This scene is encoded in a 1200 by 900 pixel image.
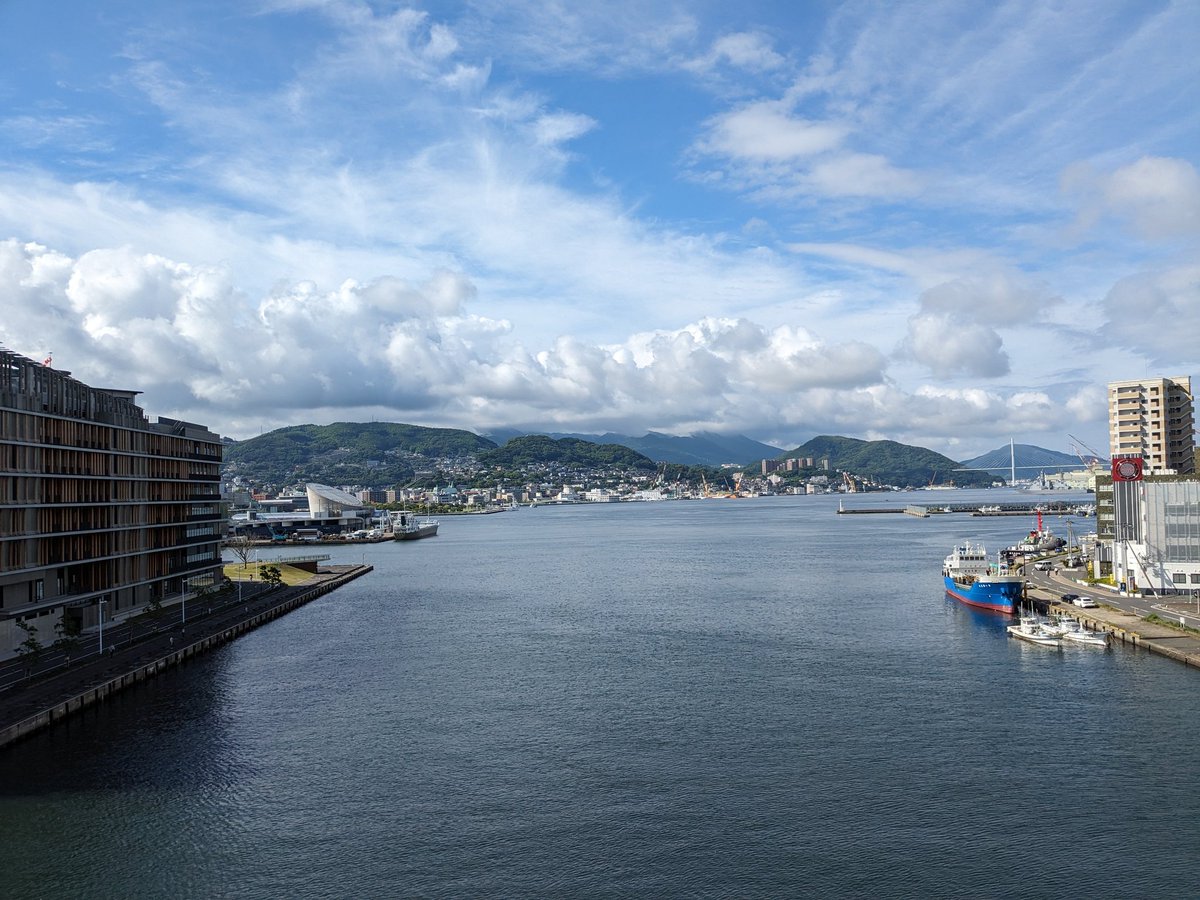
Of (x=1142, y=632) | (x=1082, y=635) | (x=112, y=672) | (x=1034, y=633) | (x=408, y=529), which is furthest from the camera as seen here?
(x=408, y=529)

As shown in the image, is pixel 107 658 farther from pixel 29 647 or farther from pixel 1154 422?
pixel 1154 422

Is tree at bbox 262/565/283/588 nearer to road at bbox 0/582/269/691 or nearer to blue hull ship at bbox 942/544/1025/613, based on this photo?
road at bbox 0/582/269/691

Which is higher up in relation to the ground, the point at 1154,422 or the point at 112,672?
the point at 1154,422

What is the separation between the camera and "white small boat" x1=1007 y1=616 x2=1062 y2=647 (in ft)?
154

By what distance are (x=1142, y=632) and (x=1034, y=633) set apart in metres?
5.38

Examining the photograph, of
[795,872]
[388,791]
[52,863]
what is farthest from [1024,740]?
[52,863]

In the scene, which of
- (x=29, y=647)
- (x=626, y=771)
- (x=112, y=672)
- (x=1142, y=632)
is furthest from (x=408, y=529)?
(x=626, y=771)

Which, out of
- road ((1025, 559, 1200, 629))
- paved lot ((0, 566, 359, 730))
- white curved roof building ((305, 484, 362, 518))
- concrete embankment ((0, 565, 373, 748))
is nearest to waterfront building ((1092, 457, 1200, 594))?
road ((1025, 559, 1200, 629))

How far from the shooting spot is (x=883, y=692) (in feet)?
120

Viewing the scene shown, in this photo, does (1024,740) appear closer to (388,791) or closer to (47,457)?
(388,791)

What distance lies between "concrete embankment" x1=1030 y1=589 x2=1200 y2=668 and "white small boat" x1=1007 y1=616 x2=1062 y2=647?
103 inches

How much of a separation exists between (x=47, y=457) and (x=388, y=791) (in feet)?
91.9

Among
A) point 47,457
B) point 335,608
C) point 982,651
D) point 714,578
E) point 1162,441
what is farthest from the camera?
point 1162,441

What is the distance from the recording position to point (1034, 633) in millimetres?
48719
